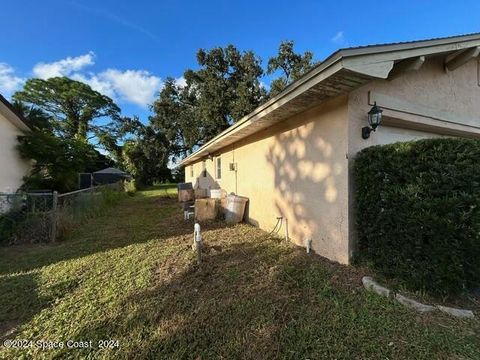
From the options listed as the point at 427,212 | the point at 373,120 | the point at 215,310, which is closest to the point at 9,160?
the point at 215,310

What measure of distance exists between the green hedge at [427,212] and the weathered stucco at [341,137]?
1.78ft

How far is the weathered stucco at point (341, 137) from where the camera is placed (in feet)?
13.3

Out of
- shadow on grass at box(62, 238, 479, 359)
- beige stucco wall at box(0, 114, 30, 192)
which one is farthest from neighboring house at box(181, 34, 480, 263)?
beige stucco wall at box(0, 114, 30, 192)

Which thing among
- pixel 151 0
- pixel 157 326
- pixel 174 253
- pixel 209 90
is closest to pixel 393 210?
pixel 157 326

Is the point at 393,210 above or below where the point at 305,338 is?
above

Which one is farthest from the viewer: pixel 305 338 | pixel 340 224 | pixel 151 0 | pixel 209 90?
pixel 209 90

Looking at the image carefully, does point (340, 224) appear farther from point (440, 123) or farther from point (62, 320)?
point (62, 320)

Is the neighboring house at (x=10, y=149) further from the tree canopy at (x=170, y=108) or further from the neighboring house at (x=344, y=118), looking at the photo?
the neighboring house at (x=344, y=118)

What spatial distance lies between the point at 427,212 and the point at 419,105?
2661 millimetres

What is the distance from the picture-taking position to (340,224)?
414cm

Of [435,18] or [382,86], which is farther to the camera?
[435,18]

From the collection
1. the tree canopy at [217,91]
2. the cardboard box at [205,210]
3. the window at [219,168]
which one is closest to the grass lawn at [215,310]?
the cardboard box at [205,210]

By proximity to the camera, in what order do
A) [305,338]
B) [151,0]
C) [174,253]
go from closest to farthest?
[305,338], [174,253], [151,0]

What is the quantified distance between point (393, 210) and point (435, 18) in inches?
337
